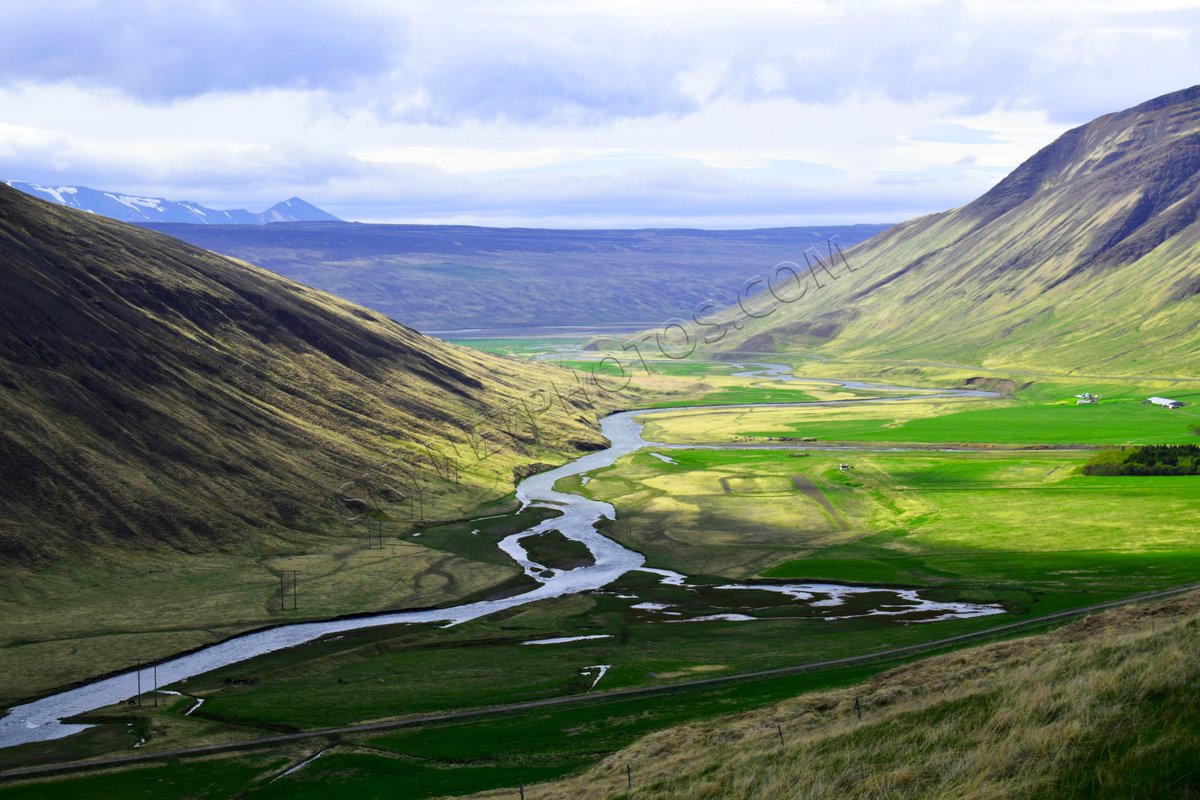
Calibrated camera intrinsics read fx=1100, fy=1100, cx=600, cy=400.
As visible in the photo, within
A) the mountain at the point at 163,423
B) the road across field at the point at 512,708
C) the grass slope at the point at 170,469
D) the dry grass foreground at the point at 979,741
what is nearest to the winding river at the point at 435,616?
the grass slope at the point at 170,469

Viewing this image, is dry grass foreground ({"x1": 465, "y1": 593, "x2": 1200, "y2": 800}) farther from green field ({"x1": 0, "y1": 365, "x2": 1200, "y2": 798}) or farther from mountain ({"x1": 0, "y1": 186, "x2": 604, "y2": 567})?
mountain ({"x1": 0, "y1": 186, "x2": 604, "y2": 567})

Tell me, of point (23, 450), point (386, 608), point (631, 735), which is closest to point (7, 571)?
point (23, 450)

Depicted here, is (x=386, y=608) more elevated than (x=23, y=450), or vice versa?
(x=23, y=450)

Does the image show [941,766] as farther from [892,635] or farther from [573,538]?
[573,538]

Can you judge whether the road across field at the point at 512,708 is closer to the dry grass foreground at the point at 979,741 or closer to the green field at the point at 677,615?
the green field at the point at 677,615

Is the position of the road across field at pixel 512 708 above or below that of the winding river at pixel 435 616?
above

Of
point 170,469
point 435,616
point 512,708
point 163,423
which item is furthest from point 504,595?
point 163,423
